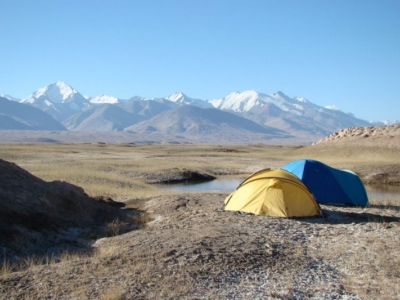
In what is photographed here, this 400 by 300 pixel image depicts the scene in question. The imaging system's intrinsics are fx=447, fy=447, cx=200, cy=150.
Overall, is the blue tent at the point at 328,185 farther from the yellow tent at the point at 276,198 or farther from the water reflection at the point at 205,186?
the water reflection at the point at 205,186

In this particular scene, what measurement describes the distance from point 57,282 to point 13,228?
4.95 metres

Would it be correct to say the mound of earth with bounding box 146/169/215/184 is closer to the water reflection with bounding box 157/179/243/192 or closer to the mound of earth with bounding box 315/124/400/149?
the water reflection with bounding box 157/179/243/192

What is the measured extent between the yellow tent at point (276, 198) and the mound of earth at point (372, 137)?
45.9 m

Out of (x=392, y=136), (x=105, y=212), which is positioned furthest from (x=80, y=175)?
(x=392, y=136)

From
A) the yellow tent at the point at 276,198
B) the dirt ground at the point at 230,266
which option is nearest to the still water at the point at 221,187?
the yellow tent at the point at 276,198

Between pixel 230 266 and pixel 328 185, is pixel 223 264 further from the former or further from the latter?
pixel 328 185

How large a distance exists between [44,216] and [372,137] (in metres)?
58.5

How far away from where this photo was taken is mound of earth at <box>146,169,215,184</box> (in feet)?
121

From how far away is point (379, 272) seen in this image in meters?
9.70

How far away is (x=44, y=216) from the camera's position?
14609 mm

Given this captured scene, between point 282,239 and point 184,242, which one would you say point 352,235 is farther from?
point 184,242

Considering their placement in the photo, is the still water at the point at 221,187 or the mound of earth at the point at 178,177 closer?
the still water at the point at 221,187

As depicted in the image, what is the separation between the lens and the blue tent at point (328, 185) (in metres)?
21.1

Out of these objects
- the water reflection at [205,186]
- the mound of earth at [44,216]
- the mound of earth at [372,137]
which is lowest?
the water reflection at [205,186]
